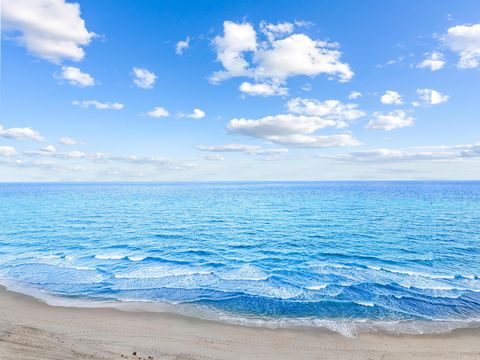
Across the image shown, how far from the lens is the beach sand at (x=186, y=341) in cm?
1459

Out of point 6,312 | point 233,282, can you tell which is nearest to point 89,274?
point 6,312

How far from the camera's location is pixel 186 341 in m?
16.0

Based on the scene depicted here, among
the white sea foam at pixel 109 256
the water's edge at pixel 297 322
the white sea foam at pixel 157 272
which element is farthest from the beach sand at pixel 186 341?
the white sea foam at pixel 109 256

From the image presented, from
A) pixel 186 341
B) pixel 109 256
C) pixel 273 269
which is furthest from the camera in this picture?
pixel 109 256

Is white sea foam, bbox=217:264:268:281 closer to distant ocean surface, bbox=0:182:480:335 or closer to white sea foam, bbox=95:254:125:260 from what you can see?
distant ocean surface, bbox=0:182:480:335

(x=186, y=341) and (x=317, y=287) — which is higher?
(x=317, y=287)

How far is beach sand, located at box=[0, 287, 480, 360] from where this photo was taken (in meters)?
14.6

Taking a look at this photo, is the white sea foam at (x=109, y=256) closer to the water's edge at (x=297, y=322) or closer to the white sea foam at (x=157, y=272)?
the white sea foam at (x=157, y=272)

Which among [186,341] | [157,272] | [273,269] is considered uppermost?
[273,269]

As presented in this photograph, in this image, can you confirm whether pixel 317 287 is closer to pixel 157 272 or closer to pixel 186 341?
pixel 186 341

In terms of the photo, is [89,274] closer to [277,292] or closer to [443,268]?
[277,292]

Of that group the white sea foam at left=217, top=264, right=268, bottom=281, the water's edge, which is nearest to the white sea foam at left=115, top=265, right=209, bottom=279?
the white sea foam at left=217, top=264, right=268, bottom=281

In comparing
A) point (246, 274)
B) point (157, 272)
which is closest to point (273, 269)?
point (246, 274)

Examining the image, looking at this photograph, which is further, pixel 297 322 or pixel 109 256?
pixel 109 256
